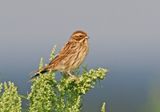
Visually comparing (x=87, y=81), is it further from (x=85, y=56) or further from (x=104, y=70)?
(x=85, y=56)

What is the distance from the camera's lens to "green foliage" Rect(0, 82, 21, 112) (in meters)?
6.14

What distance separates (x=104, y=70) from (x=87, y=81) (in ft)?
0.55

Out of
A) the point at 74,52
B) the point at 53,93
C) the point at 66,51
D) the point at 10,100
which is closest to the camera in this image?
the point at 10,100

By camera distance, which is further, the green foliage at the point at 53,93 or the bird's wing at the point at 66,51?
the bird's wing at the point at 66,51

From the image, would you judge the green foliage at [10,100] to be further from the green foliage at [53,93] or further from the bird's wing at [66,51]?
the bird's wing at [66,51]

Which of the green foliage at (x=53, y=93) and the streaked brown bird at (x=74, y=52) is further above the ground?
the streaked brown bird at (x=74, y=52)

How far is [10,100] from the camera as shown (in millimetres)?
6191

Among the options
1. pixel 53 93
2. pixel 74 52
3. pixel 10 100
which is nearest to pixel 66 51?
pixel 74 52

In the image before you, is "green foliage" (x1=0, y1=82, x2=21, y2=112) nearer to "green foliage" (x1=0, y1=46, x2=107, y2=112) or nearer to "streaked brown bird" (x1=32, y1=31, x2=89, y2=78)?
"green foliage" (x1=0, y1=46, x2=107, y2=112)

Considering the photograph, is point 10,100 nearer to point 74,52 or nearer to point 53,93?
point 53,93

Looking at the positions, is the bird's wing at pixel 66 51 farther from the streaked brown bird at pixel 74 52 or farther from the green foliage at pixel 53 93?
the green foliage at pixel 53 93

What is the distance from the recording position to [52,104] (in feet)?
21.0

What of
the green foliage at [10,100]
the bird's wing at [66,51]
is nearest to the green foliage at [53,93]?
the green foliage at [10,100]

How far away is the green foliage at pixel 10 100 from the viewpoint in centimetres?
614
